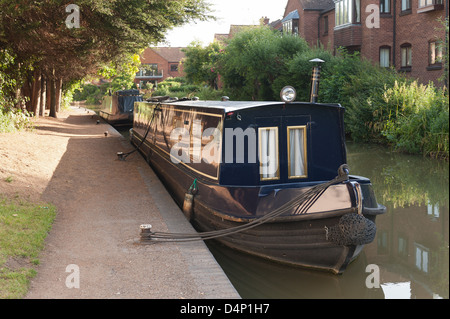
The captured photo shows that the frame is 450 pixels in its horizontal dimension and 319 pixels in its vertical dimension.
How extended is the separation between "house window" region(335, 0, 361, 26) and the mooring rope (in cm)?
2423

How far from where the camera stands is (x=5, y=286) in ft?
17.5

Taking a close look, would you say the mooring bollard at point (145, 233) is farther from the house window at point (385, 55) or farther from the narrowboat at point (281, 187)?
the house window at point (385, 55)

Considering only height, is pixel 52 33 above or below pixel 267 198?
above

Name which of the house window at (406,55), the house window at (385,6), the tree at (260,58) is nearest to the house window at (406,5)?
the house window at (385,6)

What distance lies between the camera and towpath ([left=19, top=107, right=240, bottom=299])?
559 cm

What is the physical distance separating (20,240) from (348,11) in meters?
26.2

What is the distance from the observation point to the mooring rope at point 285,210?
661 cm

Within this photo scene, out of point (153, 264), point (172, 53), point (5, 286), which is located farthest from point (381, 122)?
point (172, 53)

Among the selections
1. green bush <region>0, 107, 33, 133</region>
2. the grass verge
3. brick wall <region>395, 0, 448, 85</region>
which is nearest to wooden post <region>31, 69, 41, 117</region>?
green bush <region>0, 107, 33, 133</region>

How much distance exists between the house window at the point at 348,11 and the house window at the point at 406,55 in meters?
3.74

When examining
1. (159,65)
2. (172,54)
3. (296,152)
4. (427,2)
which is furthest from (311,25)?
(172,54)

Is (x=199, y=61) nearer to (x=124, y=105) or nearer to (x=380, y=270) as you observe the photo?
(x=124, y=105)

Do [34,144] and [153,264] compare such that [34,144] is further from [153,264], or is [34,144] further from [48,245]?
[153,264]
